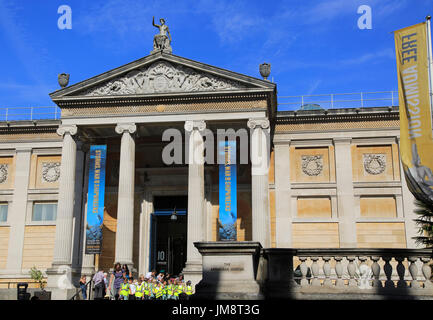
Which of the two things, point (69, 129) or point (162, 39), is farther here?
point (162, 39)

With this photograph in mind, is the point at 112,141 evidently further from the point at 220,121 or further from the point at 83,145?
the point at 220,121

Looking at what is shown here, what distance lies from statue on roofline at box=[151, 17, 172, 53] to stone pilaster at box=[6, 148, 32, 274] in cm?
981

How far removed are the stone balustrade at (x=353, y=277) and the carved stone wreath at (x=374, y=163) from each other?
17.6 metres

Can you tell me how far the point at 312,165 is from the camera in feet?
90.1

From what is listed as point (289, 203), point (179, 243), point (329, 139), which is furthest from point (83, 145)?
point (329, 139)

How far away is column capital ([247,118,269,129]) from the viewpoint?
79.4ft

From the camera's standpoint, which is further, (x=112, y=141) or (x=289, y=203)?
(x=112, y=141)

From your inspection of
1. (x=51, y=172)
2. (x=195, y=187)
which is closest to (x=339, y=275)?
(x=195, y=187)

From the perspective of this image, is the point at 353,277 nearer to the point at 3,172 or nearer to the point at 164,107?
the point at 164,107

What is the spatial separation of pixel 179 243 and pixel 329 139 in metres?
10.4

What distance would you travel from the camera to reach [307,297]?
947cm

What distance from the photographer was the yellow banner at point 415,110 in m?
10.1

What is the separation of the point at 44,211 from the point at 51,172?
7.38ft

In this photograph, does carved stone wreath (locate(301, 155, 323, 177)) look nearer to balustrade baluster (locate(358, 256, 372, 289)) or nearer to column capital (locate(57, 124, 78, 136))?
column capital (locate(57, 124, 78, 136))
